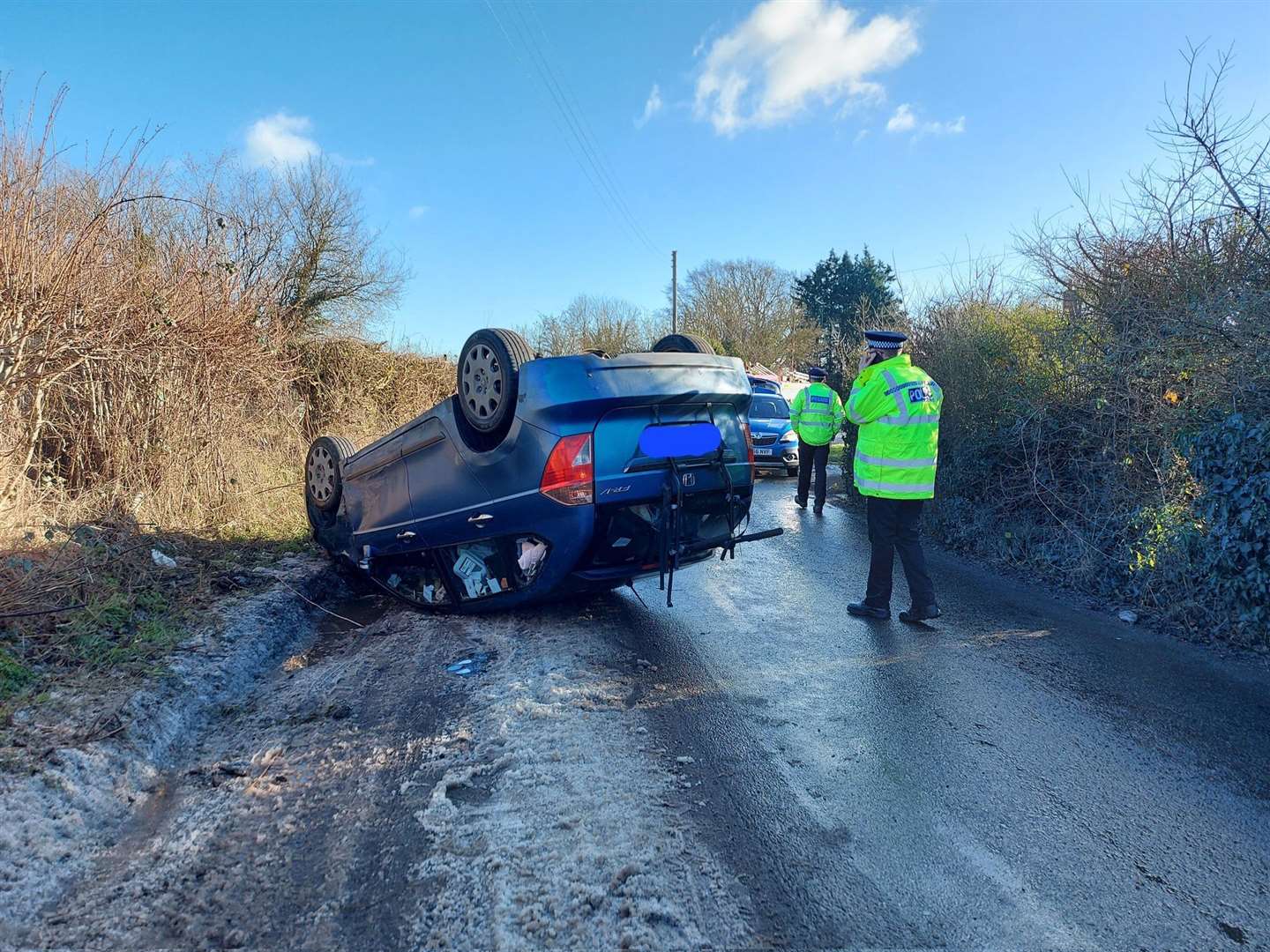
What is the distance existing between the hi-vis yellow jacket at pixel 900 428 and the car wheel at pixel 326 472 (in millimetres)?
4287

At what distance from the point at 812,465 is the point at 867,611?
5.44 m

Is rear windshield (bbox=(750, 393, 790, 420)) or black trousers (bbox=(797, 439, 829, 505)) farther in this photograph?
rear windshield (bbox=(750, 393, 790, 420))

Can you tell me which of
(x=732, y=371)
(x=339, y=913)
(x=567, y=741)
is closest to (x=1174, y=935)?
(x=567, y=741)

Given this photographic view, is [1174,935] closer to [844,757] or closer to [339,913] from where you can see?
[844,757]

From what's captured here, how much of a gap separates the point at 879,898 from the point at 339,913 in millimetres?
1663

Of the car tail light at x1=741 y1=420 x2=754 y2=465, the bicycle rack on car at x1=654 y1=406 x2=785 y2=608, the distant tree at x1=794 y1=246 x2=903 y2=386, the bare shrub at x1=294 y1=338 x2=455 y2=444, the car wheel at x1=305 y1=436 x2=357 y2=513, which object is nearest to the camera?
the bicycle rack on car at x1=654 y1=406 x2=785 y2=608

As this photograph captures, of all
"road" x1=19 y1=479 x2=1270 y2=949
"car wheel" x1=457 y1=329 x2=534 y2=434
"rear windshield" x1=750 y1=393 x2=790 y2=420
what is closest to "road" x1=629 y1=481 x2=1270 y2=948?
"road" x1=19 y1=479 x2=1270 y2=949

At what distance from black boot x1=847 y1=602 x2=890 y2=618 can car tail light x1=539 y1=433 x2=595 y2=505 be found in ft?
7.52

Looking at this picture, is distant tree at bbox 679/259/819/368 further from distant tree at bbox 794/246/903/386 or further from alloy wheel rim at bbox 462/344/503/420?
alloy wheel rim at bbox 462/344/503/420

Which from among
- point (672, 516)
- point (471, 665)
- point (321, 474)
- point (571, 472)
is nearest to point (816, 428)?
point (672, 516)

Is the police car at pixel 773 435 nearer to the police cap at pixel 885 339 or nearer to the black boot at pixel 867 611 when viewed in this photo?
the police cap at pixel 885 339

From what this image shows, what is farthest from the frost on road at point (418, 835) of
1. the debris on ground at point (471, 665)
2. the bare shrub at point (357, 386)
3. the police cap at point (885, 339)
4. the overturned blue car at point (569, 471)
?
the bare shrub at point (357, 386)

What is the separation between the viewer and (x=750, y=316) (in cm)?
3891

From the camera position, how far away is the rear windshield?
45.3 feet
